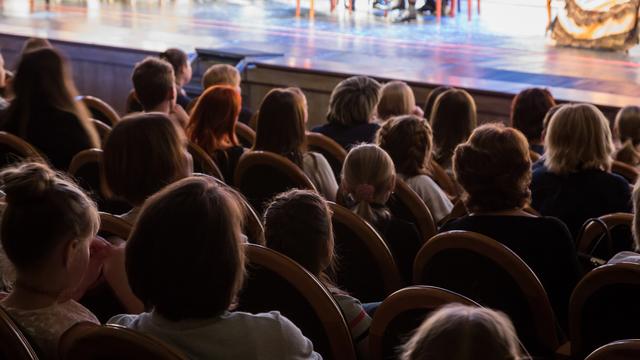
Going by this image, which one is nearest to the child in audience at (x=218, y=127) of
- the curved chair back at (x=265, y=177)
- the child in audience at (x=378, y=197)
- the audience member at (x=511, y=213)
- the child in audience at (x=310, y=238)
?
the curved chair back at (x=265, y=177)

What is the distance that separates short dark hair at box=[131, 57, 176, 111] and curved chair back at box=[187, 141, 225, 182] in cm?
71

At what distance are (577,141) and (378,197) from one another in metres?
0.79

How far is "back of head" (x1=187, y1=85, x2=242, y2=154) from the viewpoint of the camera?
346cm

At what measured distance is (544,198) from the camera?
303cm

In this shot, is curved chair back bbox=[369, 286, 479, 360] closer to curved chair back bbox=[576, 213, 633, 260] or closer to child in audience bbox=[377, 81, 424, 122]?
curved chair back bbox=[576, 213, 633, 260]

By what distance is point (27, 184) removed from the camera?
157cm

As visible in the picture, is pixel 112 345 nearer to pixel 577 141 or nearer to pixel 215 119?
pixel 577 141

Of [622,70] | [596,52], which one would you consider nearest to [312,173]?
[622,70]

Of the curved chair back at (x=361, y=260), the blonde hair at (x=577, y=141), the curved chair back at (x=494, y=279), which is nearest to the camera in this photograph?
the curved chair back at (x=494, y=279)

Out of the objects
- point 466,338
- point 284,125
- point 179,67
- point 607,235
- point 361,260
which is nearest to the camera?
point 466,338

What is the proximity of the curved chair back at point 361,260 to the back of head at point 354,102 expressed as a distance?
1752 mm

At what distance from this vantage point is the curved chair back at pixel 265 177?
287 cm

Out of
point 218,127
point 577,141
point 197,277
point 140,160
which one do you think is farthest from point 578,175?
point 197,277

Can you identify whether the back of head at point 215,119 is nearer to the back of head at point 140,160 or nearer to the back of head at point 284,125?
the back of head at point 284,125
